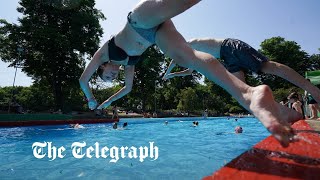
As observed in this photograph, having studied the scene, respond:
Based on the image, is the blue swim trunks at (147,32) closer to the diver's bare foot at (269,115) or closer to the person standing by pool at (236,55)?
the person standing by pool at (236,55)

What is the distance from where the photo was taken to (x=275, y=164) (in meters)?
1.52

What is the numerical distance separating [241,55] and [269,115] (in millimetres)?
2101

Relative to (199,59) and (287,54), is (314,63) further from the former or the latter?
(199,59)

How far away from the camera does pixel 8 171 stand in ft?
18.0

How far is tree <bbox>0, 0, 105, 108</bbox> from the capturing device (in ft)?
95.8

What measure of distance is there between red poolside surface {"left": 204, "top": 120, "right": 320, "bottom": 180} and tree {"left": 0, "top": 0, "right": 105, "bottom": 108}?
96.8 ft

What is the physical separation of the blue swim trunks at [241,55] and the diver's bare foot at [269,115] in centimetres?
179

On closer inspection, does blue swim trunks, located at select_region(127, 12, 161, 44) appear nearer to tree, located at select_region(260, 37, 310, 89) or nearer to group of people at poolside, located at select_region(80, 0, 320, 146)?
group of people at poolside, located at select_region(80, 0, 320, 146)

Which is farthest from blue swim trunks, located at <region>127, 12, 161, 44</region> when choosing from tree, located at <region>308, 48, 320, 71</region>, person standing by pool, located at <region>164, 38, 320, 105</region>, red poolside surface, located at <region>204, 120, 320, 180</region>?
tree, located at <region>308, 48, 320, 71</region>

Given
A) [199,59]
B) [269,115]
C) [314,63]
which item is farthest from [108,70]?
[314,63]

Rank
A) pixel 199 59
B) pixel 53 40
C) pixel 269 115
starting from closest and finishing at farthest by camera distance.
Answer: pixel 269 115 → pixel 199 59 → pixel 53 40

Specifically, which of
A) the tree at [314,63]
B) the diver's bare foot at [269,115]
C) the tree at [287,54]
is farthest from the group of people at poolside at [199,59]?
the tree at [314,63]

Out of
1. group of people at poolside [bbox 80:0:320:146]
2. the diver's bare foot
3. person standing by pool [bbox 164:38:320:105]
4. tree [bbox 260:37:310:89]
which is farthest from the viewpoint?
tree [bbox 260:37:310:89]

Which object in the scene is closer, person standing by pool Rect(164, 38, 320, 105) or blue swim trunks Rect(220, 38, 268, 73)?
person standing by pool Rect(164, 38, 320, 105)
